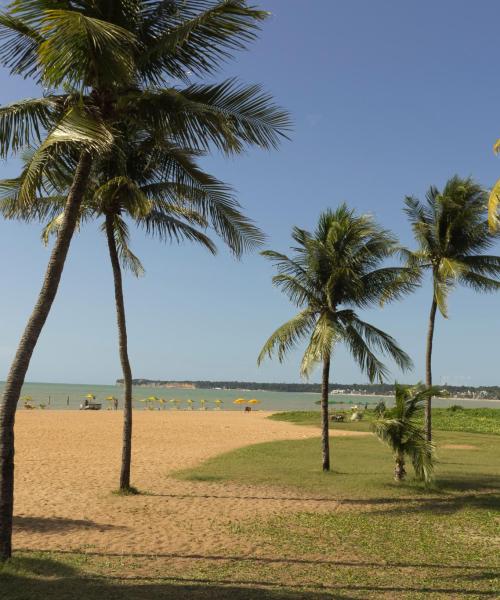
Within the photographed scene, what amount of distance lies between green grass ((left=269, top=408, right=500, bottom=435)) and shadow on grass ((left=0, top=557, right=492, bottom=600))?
27.3m

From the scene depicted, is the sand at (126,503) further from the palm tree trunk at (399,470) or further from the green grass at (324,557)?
the palm tree trunk at (399,470)

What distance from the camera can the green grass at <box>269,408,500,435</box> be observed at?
35.1 metres

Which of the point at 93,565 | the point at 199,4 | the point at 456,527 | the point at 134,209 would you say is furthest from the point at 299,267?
the point at 93,565

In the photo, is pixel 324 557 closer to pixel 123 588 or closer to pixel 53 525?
pixel 123 588

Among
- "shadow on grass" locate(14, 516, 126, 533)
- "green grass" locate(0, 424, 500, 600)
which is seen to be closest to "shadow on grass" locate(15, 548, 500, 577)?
"green grass" locate(0, 424, 500, 600)

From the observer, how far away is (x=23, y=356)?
6711mm

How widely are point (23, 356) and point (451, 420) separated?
131 ft

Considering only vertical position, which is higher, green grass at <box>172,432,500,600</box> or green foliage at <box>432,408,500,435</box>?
green grass at <box>172,432,500,600</box>

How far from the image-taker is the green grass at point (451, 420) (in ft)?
115

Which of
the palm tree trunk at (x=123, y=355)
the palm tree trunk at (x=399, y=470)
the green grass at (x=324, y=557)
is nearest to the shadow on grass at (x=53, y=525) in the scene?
the green grass at (x=324, y=557)

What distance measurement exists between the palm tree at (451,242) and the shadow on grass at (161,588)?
36.5 ft

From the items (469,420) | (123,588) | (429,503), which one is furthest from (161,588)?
(469,420)

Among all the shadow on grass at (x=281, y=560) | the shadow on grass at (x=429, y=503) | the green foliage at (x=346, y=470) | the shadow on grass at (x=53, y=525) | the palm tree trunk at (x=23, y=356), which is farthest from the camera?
the green foliage at (x=346, y=470)

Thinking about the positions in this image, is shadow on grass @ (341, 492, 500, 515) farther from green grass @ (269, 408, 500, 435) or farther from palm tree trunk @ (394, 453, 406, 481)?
green grass @ (269, 408, 500, 435)
